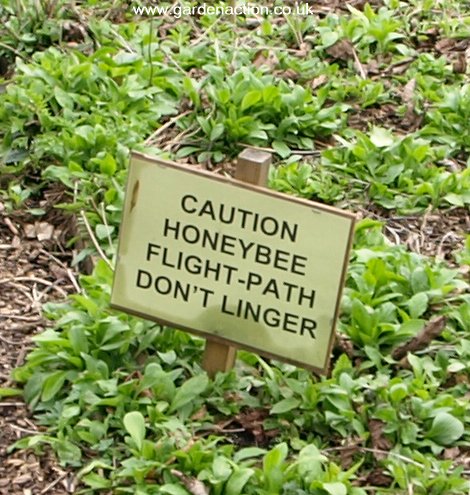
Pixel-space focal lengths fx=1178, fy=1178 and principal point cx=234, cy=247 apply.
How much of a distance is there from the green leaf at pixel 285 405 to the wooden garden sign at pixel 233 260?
13 cm

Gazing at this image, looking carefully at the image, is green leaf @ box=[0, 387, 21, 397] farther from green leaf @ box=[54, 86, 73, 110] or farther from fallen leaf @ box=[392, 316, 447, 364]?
green leaf @ box=[54, 86, 73, 110]

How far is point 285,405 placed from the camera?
2.62 metres

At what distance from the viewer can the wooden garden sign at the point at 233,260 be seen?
2.46m

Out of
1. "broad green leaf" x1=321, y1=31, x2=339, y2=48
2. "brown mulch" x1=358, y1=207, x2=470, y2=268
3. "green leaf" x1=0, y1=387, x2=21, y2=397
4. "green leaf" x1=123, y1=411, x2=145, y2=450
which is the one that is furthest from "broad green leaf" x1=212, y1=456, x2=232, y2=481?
"broad green leaf" x1=321, y1=31, x2=339, y2=48

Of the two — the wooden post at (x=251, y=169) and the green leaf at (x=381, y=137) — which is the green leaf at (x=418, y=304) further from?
the green leaf at (x=381, y=137)

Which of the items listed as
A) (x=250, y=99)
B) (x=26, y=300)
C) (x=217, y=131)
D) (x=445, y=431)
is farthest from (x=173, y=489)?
(x=250, y=99)

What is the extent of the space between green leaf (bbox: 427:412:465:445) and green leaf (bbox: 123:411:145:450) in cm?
63

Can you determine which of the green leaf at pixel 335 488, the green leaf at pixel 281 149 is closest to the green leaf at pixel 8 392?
the green leaf at pixel 335 488

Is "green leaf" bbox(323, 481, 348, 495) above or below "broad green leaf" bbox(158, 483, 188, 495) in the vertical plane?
above

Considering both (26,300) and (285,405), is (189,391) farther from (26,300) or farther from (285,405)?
(26,300)

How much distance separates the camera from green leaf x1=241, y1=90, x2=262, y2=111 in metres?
3.69

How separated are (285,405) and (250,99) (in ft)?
4.41

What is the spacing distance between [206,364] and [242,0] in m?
2.29

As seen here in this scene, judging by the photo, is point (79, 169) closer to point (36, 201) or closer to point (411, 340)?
point (36, 201)
